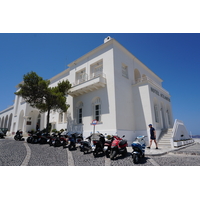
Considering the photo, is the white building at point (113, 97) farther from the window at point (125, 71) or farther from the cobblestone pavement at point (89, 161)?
the cobblestone pavement at point (89, 161)

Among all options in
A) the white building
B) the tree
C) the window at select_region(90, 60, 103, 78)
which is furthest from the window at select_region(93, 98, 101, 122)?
the tree

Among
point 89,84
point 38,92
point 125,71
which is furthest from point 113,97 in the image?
point 38,92

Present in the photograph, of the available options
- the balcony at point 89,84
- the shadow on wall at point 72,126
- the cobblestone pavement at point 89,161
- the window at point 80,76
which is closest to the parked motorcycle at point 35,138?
the shadow on wall at point 72,126

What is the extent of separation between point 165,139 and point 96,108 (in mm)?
6718

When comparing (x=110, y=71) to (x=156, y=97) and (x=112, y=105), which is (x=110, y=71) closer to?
(x=112, y=105)

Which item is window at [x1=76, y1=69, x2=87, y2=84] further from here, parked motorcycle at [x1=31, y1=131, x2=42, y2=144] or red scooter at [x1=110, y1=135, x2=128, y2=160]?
red scooter at [x1=110, y1=135, x2=128, y2=160]

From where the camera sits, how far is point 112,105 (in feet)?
37.2

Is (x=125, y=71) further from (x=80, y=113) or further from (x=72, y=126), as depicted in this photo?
(x=72, y=126)

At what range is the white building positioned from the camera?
11664mm

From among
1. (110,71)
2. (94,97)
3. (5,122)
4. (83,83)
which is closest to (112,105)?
(94,97)

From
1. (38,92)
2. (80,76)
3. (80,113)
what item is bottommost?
(80,113)

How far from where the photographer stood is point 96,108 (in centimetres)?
1308

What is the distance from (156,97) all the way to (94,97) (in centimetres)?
645

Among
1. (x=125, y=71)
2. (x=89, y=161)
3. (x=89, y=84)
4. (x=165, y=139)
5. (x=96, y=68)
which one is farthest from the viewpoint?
(x=96, y=68)
